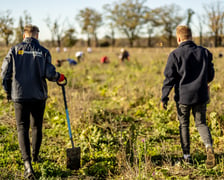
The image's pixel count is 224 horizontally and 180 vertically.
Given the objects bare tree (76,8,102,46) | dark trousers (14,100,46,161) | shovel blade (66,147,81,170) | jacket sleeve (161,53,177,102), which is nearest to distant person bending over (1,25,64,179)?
dark trousers (14,100,46,161)

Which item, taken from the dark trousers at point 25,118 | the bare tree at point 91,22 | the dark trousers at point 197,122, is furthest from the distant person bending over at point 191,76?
the bare tree at point 91,22

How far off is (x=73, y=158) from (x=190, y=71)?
6.00 ft

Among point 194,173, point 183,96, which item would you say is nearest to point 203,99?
point 183,96

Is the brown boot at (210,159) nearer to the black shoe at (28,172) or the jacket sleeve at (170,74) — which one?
the jacket sleeve at (170,74)

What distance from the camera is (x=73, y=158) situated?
3.02 m

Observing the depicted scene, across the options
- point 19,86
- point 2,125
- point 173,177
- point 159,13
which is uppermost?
point 159,13

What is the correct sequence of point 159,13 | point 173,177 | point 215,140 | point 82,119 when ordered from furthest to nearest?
point 159,13, point 82,119, point 215,140, point 173,177

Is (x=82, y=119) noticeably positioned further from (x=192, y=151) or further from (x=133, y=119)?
Answer: (x=192, y=151)

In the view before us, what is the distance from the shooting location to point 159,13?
44188 mm

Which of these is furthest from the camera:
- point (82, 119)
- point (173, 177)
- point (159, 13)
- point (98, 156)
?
point (159, 13)

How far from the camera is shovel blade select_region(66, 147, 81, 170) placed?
118 inches

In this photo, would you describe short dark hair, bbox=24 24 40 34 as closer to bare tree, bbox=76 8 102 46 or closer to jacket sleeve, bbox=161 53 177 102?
jacket sleeve, bbox=161 53 177 102

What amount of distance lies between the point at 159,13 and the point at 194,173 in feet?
148

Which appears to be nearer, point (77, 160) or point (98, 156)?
point (77, 160)
